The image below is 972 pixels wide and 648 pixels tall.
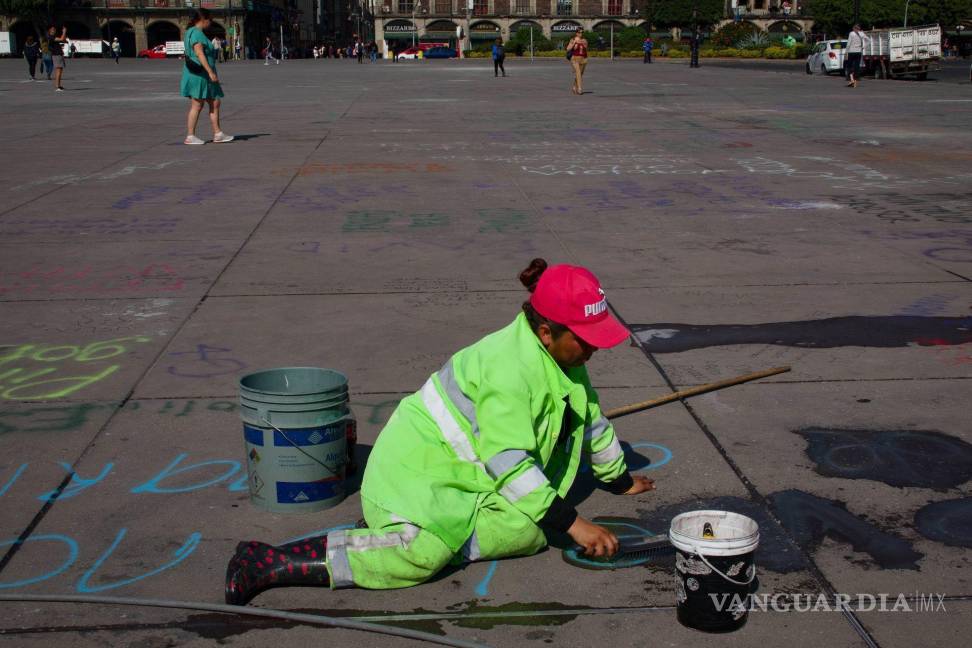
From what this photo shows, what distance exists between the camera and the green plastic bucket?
360 cm

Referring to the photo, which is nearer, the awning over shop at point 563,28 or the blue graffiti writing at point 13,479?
the blue graffiti writing at point 13,479

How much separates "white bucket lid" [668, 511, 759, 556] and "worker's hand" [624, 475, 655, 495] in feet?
2.53

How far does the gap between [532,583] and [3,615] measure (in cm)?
157

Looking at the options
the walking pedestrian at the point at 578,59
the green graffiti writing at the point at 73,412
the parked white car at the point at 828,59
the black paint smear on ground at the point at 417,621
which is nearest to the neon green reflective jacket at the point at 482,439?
the black paint smear on ground at the point at 417,621

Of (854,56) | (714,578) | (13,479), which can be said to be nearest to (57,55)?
(854,56)

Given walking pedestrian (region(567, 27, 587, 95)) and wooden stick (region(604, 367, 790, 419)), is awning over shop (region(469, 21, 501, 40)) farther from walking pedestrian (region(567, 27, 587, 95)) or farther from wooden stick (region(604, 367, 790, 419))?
wooden stick (region(604, 367, 790, 419))

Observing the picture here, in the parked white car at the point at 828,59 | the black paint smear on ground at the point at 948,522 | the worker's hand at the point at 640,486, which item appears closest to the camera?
the black paint smear on ground at the point at 948,522

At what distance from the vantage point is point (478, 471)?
3.34 m

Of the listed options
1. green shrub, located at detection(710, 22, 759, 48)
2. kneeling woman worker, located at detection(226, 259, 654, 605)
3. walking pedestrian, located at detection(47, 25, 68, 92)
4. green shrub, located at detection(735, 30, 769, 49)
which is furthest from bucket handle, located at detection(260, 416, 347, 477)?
green shrub, located at detection(710, 22, 759, 48)

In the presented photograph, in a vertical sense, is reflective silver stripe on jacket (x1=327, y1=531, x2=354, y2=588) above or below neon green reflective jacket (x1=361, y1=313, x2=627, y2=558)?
below

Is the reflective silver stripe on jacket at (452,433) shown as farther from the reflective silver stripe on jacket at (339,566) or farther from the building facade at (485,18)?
the building facade at (485,18)

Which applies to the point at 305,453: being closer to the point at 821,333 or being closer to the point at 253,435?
the point at 253,435

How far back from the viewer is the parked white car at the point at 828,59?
1529 inches

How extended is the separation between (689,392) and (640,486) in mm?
1146
